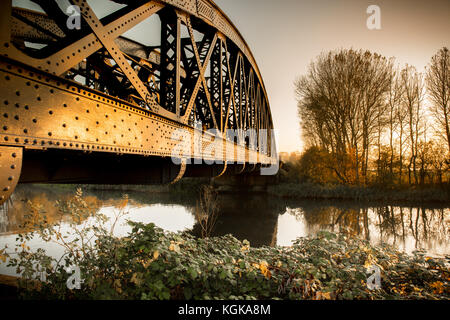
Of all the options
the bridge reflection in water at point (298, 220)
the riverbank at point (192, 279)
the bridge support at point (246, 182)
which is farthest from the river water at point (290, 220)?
the riverbank at point (192, 279)

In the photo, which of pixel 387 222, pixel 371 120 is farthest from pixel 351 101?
pixel 387 222

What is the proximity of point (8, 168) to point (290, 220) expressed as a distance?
59.1 feet

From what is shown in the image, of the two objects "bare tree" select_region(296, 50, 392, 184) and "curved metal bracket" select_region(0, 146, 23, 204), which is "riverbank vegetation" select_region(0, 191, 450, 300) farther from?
"bare tree" select_region(296, 50, 392, 184)

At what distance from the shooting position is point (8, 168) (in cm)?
202

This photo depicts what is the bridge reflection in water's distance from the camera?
13.4 metres

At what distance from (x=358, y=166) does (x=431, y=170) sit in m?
7.27

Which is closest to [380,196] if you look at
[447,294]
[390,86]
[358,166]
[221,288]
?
[358,166]

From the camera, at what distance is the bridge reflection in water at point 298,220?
43.9 ft

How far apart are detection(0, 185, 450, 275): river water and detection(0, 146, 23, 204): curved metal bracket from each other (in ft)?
28.3

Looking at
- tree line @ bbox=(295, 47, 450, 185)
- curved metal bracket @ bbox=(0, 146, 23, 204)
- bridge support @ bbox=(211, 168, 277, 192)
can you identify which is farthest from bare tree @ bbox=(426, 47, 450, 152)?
curved metal bracket @ bbox=(0, 146, 23, 204)

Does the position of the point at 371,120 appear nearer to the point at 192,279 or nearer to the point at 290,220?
the point at 290,220

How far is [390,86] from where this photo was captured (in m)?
24.8

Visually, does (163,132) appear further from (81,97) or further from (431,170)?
(431,170)

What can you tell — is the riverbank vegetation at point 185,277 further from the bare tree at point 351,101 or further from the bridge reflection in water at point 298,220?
the bare tree at point 351,101
